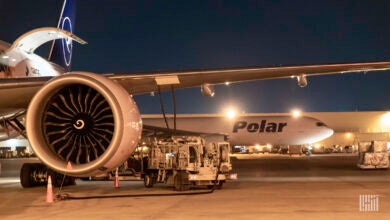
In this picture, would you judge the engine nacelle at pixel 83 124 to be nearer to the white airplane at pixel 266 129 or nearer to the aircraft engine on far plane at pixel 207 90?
the aircraft engine on far plane at pixel 207 90

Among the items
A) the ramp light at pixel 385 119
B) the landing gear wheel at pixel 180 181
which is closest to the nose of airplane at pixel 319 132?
the ramp light at pixel 385 119

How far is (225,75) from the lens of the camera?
478 inches

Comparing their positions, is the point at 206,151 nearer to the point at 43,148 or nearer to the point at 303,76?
the point at 303,76

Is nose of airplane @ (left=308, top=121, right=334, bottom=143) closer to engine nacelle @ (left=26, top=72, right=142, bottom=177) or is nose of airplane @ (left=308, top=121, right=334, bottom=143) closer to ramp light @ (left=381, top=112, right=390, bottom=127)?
ramp light @ (left=381, top=112, right=390, bottom=127)

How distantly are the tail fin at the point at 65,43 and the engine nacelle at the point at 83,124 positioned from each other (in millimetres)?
9335

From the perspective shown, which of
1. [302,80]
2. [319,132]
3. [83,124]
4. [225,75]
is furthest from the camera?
Answer: [319,132]

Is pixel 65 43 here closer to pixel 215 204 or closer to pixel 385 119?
pixel 215 204

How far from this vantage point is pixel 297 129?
147 feet

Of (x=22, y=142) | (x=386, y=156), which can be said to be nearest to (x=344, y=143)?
(x=22, y=142)

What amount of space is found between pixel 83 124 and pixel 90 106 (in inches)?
14.9

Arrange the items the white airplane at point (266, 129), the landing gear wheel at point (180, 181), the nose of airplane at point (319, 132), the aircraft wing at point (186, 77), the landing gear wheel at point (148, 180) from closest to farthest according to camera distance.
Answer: the aircraft wing at point (186, 77), the landing gear wheel at point (180, 181), the landing gear wheel at point (148, 180), the white airplane at point (266, 129), the nose of airplane at point (319, 132)

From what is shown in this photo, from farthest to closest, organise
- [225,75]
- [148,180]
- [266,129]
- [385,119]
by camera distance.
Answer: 1. [385,119]
2. [266,129]
3. [148,180]
4. [225,75]

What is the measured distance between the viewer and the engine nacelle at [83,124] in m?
10.0

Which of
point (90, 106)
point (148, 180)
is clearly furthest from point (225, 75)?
point (148, 180)
